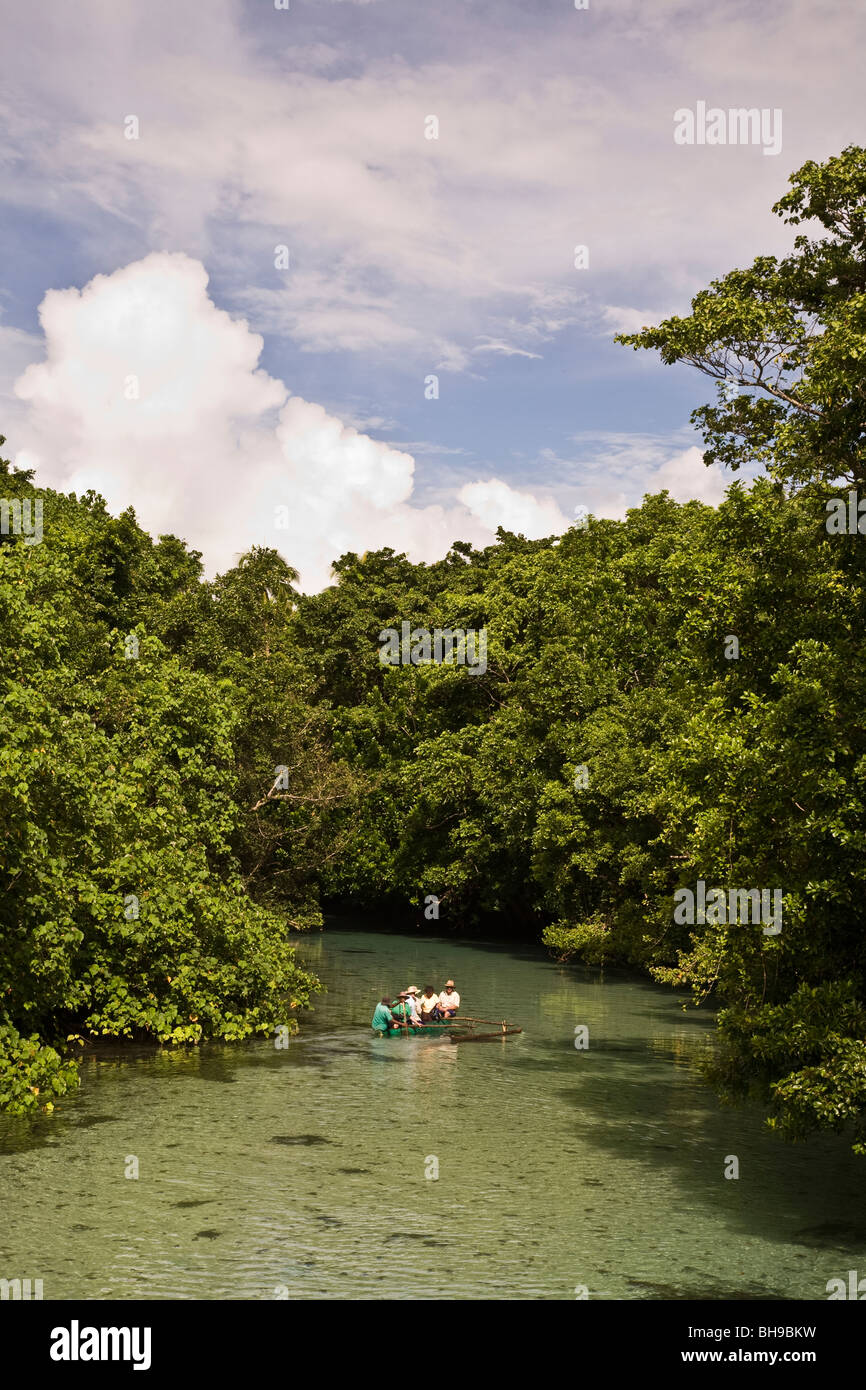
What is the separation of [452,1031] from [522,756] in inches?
752

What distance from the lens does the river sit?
495 inches

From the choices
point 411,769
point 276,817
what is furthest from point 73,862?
point 411,769

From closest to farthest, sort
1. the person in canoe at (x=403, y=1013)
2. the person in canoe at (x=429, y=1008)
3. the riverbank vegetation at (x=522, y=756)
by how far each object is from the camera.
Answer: the riverbank vegetation at (x=522, y=756) → the person in canoe at (x=403, y=1013) → the person in canoe at (x=429, y=1008)

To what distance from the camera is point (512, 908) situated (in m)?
54.3

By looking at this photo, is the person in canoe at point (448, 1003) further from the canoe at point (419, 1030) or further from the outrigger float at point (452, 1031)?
the canoe at point (419, 1030)

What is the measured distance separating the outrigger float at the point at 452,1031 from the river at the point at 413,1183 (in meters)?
1.52

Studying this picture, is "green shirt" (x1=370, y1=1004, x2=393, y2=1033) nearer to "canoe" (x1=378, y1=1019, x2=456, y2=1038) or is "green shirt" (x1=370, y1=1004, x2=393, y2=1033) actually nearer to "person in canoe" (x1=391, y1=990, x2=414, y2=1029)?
"canoe" (x1=378, y1=1019, x2=456, y2=1038)

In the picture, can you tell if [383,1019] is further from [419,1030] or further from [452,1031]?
[452,1031]

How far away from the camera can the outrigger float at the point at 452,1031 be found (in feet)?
91.2

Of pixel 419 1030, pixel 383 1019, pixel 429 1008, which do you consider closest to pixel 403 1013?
pixel 419 1030

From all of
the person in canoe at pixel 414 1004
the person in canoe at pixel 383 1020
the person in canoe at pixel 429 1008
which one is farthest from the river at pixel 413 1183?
the person in canoe at pixel 429 1008

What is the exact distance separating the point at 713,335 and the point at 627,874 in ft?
75.1

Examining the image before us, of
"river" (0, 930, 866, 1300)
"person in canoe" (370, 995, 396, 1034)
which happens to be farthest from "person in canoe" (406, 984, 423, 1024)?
"river" (0, 930, 866, 1300)
